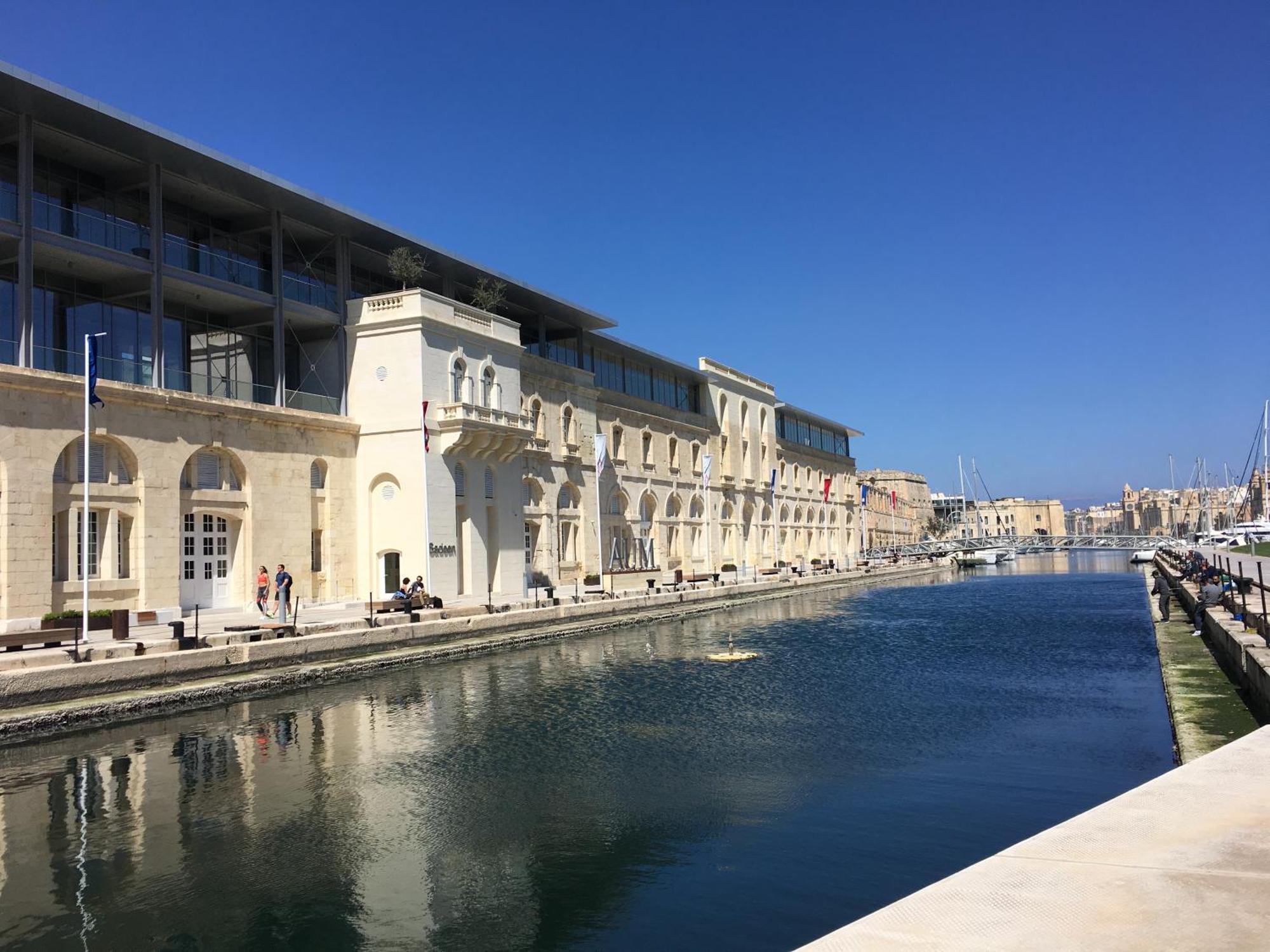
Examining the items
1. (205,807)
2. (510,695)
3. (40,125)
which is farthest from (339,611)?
(205,807)

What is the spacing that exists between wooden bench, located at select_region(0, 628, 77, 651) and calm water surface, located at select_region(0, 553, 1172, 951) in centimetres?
392

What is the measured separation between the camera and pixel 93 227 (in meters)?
28.3

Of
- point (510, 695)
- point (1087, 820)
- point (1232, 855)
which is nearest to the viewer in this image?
point (1232, 855)

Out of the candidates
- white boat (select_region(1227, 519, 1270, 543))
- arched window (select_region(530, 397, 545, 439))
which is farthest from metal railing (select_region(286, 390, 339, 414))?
white boat (select_region(1227, 519, 1270, 543))

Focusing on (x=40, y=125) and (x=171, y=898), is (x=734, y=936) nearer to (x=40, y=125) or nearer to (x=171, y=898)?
(x=171, y=898)

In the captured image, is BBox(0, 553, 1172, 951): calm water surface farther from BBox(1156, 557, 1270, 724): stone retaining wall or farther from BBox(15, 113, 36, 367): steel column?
BBox(15, 113, 36, 367): steel column

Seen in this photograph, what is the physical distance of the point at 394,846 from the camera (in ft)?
33.9

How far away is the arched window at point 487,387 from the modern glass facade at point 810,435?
46.5 metres

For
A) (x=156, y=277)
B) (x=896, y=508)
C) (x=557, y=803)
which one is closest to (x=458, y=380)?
(x=156, y=277)

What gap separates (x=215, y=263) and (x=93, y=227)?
15.1 feet

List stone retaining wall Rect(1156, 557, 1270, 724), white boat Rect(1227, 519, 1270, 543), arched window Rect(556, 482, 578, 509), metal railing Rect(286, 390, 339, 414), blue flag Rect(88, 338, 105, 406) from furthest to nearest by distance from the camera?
white boat Rect(1227, 519, 1270, 543) → arched window Rect(556, 482, 578, 509) → metal railing Rect(286, 390, 339, 414) → blue flag Rect(88, 338, 105, 406) → stone retaining wall Rect(1156, 557, 1270, 724)

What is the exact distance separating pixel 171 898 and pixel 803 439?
84.5m

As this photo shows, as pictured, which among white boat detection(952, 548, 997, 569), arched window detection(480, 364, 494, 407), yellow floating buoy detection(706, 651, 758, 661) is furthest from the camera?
white boat detection(952, 548, 997, 569)

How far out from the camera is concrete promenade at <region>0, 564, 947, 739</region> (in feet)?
Answer: 57.4
